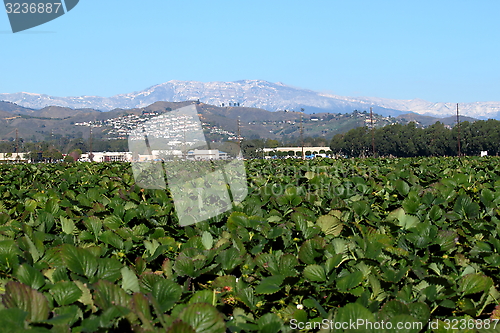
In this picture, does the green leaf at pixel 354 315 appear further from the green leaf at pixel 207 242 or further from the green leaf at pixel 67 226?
the green leaf at pixel 67 226

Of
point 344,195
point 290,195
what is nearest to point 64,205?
point 290,195

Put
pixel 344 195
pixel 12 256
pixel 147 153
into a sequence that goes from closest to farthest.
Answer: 1. pixel 12 256
2. pixel 344 195
3. pixel 147 153

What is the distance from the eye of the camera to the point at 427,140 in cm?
10712

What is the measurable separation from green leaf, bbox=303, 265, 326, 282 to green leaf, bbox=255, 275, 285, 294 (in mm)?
131

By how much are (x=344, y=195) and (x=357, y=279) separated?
3.41 metres

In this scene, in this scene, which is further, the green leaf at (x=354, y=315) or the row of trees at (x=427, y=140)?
the row of trees at (x=427, y=140)

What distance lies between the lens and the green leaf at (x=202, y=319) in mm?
1627

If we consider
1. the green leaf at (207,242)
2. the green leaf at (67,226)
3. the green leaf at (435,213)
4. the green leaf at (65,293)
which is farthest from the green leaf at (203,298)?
the green leaf at (435,213)

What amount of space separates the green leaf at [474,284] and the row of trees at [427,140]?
316 feet

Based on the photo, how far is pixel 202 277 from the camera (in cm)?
279

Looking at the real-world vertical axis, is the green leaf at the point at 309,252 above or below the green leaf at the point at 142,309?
below

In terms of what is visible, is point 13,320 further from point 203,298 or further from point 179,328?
point 203,298

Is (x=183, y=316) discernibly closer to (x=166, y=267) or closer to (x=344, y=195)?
(x=166, y=267)

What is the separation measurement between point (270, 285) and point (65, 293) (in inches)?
38.5
